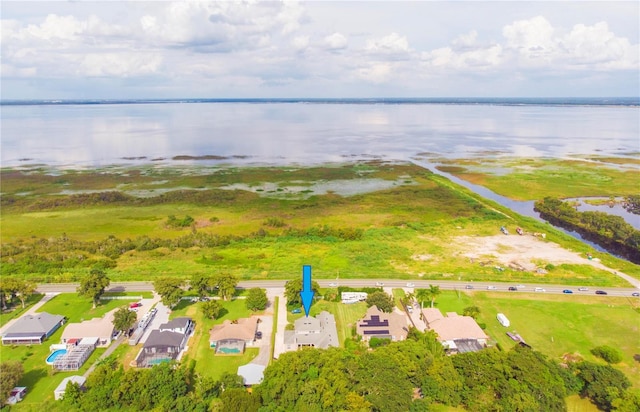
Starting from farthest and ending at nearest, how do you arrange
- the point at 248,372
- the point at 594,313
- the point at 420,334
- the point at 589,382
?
the point at 594,313 < the point at 420,334 < the point at 248,372 < the point at 589,382

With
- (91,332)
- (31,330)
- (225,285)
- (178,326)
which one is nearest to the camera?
(91,332)

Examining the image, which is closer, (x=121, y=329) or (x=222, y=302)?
(x=121, y=329)

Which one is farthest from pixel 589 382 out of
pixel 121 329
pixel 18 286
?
pixel 18 286

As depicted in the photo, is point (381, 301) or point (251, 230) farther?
point (251, 230)

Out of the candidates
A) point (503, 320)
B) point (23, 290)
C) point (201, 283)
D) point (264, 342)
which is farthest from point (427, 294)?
point (23, 290)

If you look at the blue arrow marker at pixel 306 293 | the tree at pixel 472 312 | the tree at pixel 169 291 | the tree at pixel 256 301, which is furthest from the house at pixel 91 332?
the tree at pixel 472 312

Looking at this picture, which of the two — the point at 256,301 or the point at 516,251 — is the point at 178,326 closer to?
the point at 256,301

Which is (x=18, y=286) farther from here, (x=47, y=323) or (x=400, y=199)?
(x=400, y=199)

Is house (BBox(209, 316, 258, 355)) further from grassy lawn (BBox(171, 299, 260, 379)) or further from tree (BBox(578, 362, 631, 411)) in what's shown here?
tree (BBox(578, 362, 631, 411))
